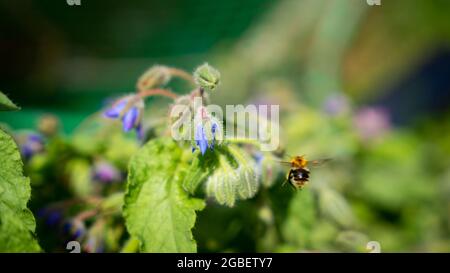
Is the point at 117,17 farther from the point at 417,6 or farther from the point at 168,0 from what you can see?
the point at 417,6

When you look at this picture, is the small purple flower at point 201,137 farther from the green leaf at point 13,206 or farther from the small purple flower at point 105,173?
the small purple flower at point 105,173

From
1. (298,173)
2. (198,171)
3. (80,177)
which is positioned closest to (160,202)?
(198,171)

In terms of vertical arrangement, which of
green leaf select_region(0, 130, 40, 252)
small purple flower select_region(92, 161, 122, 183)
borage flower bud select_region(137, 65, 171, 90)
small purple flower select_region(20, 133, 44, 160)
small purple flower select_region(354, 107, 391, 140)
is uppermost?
small purple flower select_region(354, 107, 391, 140)

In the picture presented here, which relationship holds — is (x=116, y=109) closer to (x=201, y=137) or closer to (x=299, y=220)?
(x=201, y=137)

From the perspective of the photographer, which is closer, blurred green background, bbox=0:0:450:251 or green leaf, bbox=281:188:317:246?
green leaf, bbox=281:188:317:246

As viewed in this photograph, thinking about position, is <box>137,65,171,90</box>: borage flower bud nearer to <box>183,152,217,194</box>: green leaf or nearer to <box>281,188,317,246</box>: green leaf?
<box>183,152,217,194</box>: green leaf

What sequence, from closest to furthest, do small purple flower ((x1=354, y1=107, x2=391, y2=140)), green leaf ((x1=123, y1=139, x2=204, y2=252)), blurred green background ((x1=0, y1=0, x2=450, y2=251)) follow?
green leaf ((x1=123, y1=139, x2=204, y2=252)), blurred green background ((x1=0, y1=0, x2=450, y2=251)), small purple flower ((x1=354, y1=107, x2=391, y2=140))

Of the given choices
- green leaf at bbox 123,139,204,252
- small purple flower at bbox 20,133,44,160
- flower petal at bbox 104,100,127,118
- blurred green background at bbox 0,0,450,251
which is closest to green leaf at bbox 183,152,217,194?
green leaf at bbox 123,139,204,252
